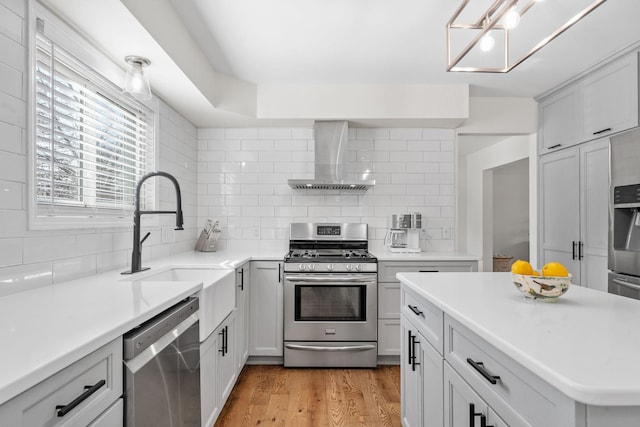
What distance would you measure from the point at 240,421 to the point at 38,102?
2.02 metres

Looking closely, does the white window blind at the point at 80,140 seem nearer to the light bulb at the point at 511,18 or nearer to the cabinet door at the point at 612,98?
the light bulb at the point at 511,18

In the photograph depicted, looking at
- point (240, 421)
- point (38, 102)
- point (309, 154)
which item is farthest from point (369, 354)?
point (38, 102)

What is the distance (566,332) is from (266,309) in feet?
7.88

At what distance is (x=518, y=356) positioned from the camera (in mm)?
836

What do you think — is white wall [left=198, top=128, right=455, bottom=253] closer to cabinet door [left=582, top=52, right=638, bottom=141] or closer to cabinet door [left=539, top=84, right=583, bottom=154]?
cabinet door [left=539, top=84, right=583, bottom=154]

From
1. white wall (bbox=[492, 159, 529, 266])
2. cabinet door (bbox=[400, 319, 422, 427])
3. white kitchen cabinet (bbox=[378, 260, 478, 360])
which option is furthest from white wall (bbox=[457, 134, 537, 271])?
cabinet door (bbox=[400, 319, 422, 427])

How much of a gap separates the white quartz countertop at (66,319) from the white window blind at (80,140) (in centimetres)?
43

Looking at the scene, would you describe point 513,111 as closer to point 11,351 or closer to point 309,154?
point 309,154

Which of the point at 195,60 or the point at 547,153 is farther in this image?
the point at 547,153

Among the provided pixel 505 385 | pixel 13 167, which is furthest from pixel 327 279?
pixel 13 167

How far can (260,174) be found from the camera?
3.60m

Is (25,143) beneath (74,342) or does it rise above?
above

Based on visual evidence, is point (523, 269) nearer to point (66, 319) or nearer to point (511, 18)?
point (511, 18)

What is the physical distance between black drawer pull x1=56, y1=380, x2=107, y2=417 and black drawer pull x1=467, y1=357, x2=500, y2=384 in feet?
3.54
